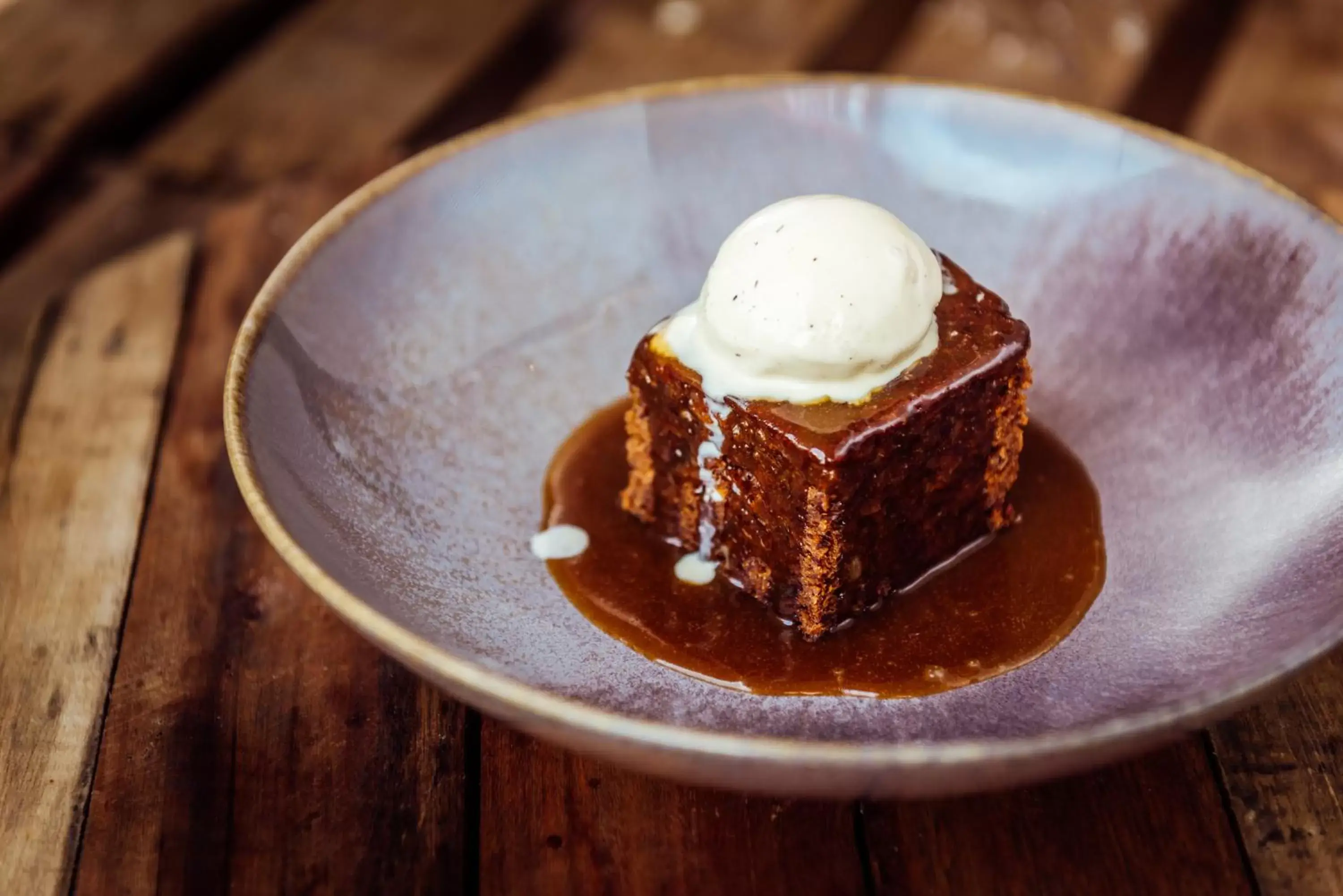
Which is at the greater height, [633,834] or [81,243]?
[633,834]

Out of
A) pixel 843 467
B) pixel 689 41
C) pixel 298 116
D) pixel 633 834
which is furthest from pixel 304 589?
pixel 689 41

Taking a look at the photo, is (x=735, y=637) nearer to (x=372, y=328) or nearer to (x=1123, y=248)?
(x=372, y=328)

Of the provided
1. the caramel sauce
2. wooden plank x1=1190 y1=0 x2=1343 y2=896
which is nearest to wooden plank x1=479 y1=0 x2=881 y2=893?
the caramel sauce

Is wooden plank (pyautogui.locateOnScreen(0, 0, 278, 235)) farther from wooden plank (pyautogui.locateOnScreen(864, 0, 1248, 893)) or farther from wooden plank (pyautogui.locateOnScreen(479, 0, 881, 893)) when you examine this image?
wooden plank (pyautogui.locateOnScreen(864, 0, 1248, 893))

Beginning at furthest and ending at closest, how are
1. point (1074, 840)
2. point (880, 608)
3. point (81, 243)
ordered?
point (81, 243), point (880, 608), point (1074, 840)

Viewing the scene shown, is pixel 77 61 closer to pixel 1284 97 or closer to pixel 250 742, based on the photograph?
pixel 250 742

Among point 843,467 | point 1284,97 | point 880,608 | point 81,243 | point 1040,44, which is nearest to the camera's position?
point 843,467

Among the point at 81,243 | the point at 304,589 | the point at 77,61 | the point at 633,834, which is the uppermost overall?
the point at 633,834
